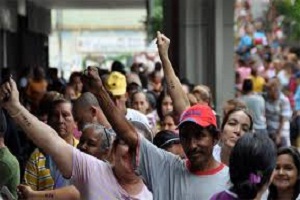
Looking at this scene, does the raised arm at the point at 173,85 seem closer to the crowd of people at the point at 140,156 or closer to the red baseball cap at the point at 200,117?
the crowd of people at the point at 140,156

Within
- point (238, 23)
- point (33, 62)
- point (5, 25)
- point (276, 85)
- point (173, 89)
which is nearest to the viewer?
point (173, 89)

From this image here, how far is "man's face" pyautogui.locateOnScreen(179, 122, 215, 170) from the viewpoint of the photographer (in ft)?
21.0

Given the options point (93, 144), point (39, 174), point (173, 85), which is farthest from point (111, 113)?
point (39, 174)

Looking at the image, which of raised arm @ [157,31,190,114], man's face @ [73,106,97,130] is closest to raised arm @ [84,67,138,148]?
raised arm @ [157,31,190,114]

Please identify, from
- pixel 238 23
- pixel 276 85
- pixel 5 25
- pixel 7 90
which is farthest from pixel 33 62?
pixel 7 90

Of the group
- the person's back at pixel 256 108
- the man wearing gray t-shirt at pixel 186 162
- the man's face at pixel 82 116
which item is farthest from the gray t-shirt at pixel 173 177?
the person's back at pixel 256 108

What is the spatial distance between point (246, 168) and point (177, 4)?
1710cm

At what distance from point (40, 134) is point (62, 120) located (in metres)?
2.58

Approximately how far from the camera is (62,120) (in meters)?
9.08

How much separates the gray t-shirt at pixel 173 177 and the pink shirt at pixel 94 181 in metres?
0.19

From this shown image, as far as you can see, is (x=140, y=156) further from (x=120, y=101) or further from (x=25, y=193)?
(x=120, y=101)

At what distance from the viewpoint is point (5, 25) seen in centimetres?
3038

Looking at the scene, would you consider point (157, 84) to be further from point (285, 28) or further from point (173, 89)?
point (285, 28)

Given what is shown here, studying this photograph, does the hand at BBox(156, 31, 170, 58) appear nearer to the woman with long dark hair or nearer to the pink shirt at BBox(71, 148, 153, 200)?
the pink shirt at BBox(71, 148, 153, 200)
